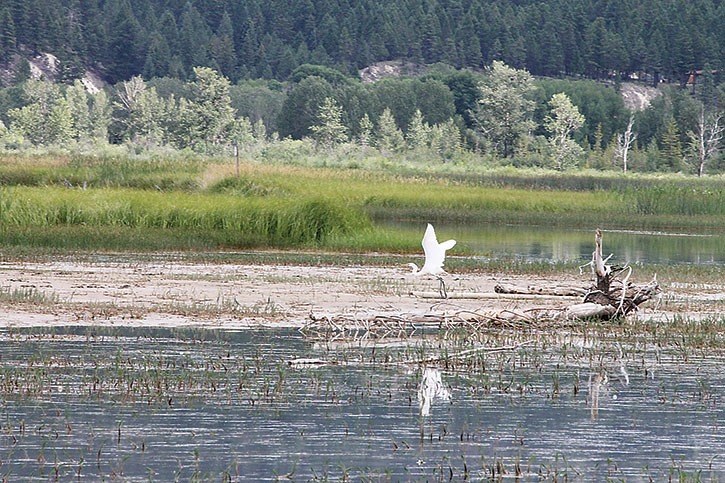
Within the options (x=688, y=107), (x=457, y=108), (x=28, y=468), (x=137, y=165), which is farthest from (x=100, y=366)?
(x=457, y=108)

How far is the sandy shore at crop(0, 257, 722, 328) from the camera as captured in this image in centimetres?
1822

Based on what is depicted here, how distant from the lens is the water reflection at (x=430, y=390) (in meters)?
12.7

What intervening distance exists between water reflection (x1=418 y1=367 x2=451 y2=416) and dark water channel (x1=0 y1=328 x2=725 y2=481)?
28mm

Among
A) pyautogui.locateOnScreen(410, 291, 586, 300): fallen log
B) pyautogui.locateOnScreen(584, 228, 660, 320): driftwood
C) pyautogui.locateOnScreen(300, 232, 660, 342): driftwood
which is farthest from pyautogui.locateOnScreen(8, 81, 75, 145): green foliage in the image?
pyautogui.locateOnScreen(584, 228, 660, 320): driftwood

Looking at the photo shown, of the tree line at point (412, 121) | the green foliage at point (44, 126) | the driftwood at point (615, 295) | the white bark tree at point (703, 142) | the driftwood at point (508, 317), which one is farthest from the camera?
the green foliage at point (44, 126)

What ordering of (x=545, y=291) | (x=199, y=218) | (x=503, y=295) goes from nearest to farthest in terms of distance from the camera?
(x=503, y=295) < (x=545, y=291) < (x=199, y=218)

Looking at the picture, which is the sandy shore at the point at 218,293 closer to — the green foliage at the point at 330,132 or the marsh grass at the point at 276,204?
the marsh grass at the point at 276,204

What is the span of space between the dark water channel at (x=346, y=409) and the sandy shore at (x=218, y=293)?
1.58 meters

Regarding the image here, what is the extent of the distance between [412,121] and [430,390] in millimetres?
118038

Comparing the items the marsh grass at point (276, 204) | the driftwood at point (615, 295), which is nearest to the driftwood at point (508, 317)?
the driftwood at point (615, 295)

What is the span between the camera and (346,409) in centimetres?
1252

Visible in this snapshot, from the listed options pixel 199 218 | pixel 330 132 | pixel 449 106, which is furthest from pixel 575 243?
pixel 449 106

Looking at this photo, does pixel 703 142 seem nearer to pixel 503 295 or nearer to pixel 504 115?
pixel 504 115

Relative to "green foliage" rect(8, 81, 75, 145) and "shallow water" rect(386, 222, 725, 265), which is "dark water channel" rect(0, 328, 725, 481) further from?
"green foliage" rect(8, 81, 75, 145)
